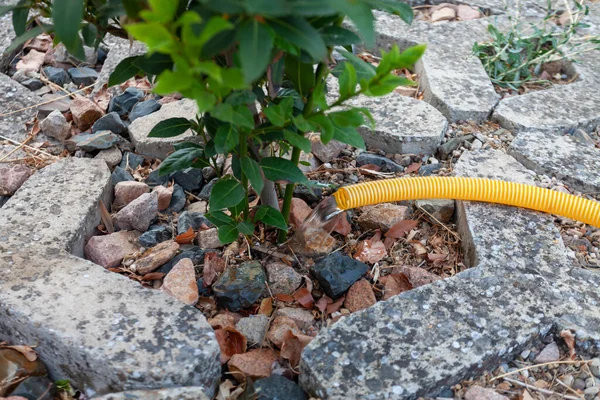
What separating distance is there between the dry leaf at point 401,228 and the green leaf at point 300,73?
2.13 feet

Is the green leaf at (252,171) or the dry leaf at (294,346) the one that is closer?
the green leaf at (252,171)

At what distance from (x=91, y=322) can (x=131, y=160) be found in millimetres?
905

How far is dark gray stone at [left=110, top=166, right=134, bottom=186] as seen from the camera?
218 cm

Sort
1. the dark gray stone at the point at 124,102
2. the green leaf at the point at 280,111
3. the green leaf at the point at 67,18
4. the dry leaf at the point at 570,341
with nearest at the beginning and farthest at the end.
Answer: the green leaf at the point at 67,18
the green leaf at the point at 280,111
the dry leaf at the point at 570,341
the dark gray stone at the point at 124,102

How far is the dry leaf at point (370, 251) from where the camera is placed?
1928 millimetres

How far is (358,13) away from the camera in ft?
3.57

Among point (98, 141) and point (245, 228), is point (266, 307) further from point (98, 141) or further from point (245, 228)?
point (98, 141)

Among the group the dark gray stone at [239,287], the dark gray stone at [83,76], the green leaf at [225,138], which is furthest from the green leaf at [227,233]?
the dark gray stone at [83,76]

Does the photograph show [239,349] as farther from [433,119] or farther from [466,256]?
[433,119]

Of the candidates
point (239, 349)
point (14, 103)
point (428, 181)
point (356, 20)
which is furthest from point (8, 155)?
point (356, 20)

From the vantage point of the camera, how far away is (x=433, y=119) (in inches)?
94.3

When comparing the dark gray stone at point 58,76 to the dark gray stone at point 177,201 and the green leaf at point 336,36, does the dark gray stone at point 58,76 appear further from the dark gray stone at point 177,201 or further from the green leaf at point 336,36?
the green leaf at point 336,36

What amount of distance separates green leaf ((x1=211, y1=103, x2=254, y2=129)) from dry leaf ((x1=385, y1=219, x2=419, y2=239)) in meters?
0.83

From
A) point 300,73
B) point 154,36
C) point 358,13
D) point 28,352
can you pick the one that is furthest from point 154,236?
point 358,13
